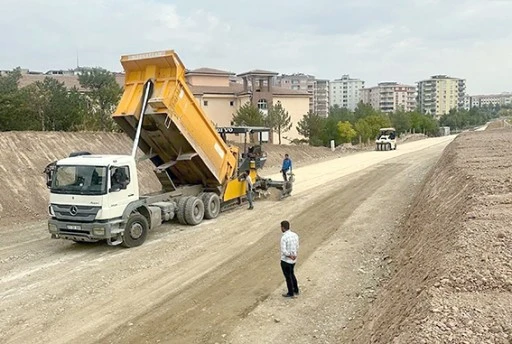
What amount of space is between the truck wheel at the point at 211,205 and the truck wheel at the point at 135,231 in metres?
3.02

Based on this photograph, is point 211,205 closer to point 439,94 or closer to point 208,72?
point 208,72

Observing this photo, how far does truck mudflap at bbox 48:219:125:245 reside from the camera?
437 inches

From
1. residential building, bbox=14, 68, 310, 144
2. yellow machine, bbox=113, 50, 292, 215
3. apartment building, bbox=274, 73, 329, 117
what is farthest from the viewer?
apartment building, bbox=274, 73, 329, 117

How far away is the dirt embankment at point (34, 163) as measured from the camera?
16.1 meters

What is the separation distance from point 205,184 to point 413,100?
17853 centimetres

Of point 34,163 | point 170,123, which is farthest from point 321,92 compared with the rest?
point 170,123

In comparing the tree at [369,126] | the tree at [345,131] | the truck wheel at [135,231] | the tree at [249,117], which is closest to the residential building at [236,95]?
the tree at [345,131]

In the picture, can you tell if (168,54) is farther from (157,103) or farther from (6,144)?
(6,144)

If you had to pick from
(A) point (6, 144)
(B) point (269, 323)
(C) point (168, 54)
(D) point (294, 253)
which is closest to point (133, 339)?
(B) point (269, 323)

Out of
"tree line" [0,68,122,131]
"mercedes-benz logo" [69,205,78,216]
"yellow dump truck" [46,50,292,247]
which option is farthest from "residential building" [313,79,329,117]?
"mercedes-benz logo" [69,205,78,216]

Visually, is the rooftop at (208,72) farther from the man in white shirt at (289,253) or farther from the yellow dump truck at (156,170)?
the man in white shirt at (289,253)

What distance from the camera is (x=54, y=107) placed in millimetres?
25828

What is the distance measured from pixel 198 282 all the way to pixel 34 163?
41.7 feet

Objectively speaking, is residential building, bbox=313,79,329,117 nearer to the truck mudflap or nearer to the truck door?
the truck door
